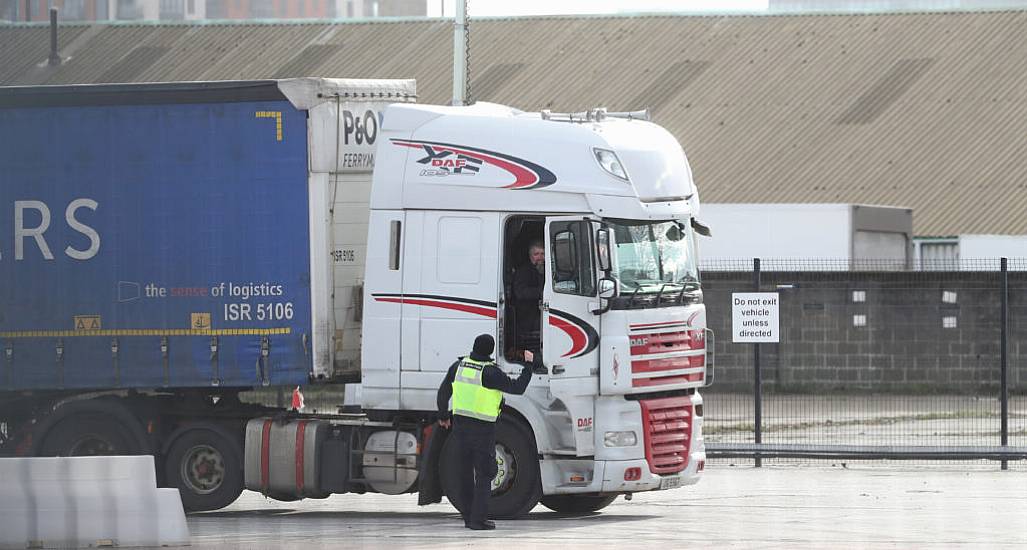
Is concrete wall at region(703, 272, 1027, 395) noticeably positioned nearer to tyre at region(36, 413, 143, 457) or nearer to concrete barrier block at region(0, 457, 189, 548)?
tyre at region(36, 413, 143, 457)

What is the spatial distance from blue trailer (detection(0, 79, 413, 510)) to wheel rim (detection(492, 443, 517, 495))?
189 cm

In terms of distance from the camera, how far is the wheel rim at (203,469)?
16.7 metres

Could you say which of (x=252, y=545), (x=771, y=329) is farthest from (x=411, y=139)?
(x=771, y=329)

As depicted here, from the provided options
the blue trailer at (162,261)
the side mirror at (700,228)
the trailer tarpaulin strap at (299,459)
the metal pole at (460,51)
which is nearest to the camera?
the blue trailer at (162,261)

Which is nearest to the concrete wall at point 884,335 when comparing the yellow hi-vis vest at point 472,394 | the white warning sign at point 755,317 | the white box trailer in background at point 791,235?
the white box trailer in background at point 791,235

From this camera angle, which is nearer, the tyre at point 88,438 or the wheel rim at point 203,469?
the tyre at point 88,438

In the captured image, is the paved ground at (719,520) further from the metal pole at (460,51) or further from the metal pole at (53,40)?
the metal pole at (53,40)

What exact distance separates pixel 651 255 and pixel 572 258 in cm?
81

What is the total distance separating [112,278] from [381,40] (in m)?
40.3

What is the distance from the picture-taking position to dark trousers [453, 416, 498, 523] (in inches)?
588

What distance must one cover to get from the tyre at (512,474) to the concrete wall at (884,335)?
17.7 m

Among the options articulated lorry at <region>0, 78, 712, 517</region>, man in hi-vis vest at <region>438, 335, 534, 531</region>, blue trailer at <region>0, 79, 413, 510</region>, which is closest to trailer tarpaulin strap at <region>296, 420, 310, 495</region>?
articulated lorry at <region>0, 78, 712, 517</region>

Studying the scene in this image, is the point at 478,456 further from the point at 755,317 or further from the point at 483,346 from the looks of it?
the point at 755,317

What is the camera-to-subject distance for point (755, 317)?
853 inches
